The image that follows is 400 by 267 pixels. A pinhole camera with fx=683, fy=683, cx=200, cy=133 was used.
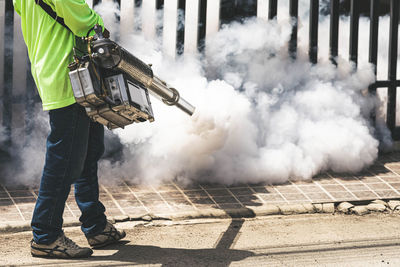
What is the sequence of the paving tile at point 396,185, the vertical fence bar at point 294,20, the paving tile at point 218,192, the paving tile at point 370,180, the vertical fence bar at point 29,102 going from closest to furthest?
the paving tile at point 218,192
the paving tile at point 396,185
the paving tile at point 370,180
the vertical fence bar at point 29,102
the vertical fence bar at point 294,20

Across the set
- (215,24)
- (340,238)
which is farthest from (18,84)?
(340,238)

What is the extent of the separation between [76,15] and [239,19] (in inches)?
141

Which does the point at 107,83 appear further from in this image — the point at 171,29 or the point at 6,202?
the point at 171,29

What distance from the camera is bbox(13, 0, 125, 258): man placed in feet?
14.9

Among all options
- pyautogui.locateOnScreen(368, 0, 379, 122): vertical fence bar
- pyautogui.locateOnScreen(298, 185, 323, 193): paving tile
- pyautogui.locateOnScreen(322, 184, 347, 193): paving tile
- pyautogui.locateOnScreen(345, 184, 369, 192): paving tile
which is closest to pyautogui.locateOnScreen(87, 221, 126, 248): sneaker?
pyautogui.locateOnScreen(298, 185, 323, 193): paving tile

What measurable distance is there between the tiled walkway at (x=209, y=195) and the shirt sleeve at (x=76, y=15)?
1891 mm

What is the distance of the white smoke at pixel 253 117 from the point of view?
686cm

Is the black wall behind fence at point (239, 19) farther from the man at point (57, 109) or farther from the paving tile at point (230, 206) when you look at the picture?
the man at point (57, 109)

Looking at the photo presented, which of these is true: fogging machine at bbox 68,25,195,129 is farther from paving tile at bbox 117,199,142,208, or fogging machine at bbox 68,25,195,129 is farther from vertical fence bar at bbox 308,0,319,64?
vertical fence bar at bbox 308,0,319,64

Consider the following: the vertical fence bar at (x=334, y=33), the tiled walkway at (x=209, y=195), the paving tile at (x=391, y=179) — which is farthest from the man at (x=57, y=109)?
the vertical fence bar at (x=334, y=33)

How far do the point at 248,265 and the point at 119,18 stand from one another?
3586 mm

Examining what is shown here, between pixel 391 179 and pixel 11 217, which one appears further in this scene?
pixel 391 179

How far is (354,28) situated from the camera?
8.16 meters

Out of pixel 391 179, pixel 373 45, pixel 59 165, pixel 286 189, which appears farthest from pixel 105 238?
pixel 373 45
